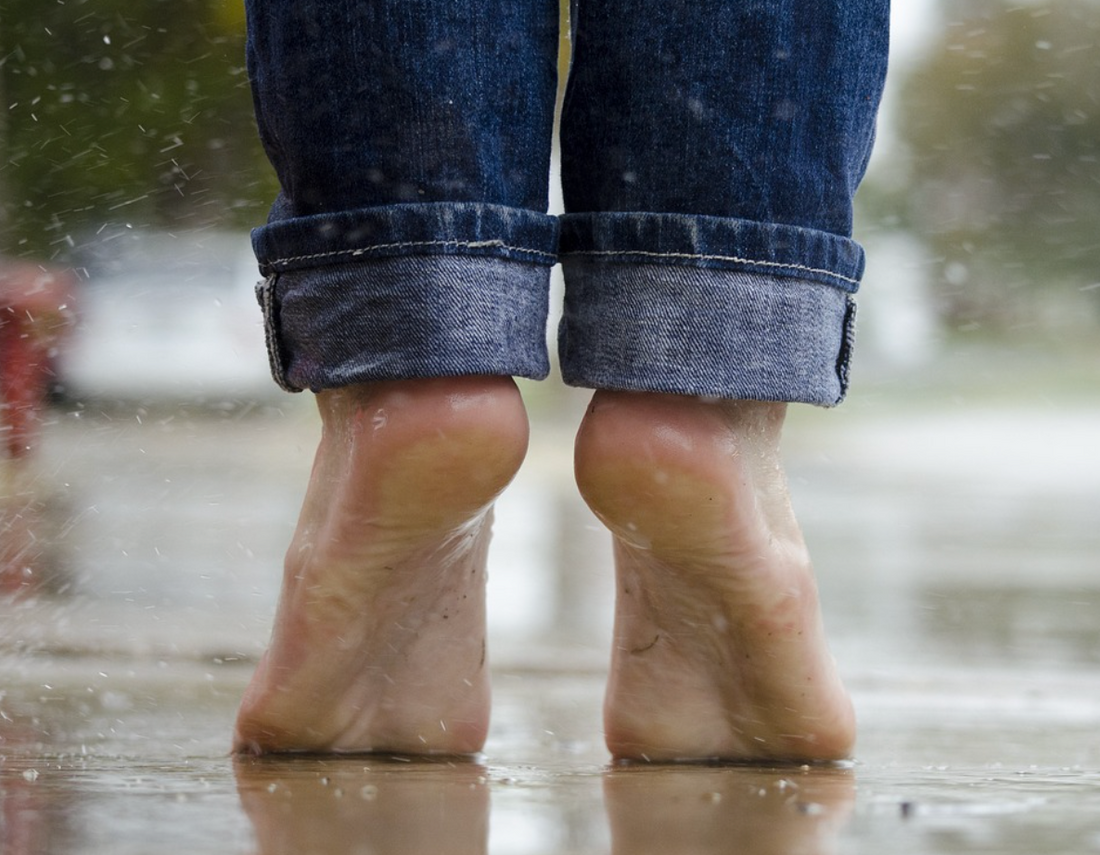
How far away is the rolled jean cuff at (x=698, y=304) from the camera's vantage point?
79cm

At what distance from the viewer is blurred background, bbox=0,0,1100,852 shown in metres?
1.20

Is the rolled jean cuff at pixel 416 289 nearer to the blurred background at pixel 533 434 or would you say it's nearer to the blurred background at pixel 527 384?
the blurred background at pixel 533 434

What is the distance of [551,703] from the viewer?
46.9 inches

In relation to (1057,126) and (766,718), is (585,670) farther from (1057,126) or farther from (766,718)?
(1057,126)

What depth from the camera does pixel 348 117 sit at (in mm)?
774

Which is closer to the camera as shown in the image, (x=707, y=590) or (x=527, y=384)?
(x=707, y=590)

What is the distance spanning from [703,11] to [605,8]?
0.06 meters

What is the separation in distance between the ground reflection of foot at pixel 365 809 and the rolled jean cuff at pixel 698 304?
252mm

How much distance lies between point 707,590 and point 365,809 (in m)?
0.32

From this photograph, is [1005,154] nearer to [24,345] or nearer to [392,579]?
[24,345]

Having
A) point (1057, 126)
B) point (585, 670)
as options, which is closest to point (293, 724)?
point (585, 670)

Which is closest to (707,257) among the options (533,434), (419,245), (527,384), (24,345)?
(419,245)

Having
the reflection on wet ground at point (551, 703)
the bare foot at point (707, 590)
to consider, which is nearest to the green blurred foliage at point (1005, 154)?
the reflection on wet ground at point (551, 703)

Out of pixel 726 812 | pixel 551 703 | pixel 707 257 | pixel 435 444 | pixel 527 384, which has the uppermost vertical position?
pixel 707 257
